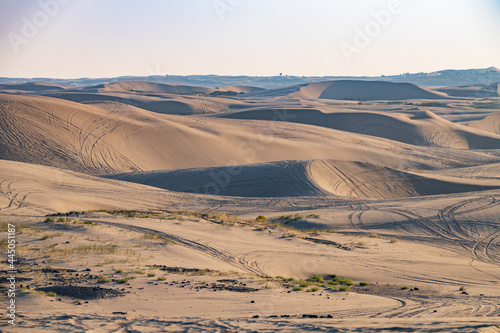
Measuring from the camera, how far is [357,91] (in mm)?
124750

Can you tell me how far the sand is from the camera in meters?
8.09

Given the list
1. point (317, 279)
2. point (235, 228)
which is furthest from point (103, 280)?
point (235, 228)

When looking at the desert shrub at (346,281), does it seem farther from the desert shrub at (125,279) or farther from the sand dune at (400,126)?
the sand dune at (400,126)

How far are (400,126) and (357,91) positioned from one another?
240 feet

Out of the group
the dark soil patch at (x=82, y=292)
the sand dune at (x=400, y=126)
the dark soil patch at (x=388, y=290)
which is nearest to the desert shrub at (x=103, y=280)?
the dark soil patch at (x=82, y=292)

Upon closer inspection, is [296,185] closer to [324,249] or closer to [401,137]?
[324,249]

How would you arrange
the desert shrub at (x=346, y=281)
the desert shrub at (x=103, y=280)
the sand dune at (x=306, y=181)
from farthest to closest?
1. the sand dune at (x=306, y=181)
2. the desert shrub at (x=346, y=281)
3. the desert shrub at (x=103, y=280)

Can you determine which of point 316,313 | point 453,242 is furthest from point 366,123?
point 316,313

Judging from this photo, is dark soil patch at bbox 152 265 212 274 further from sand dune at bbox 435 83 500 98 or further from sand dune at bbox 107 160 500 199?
sand dune at bbox 435 83 500 98

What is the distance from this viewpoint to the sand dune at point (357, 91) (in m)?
115

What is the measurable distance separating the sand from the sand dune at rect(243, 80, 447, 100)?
2881 inches

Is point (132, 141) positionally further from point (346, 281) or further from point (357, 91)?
point (357, 91)

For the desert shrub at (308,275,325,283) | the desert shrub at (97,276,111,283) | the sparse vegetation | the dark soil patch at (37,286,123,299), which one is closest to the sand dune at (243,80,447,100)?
the desert shrub at (308,275,325,283)

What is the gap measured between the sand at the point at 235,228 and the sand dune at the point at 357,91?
73.2 meters
